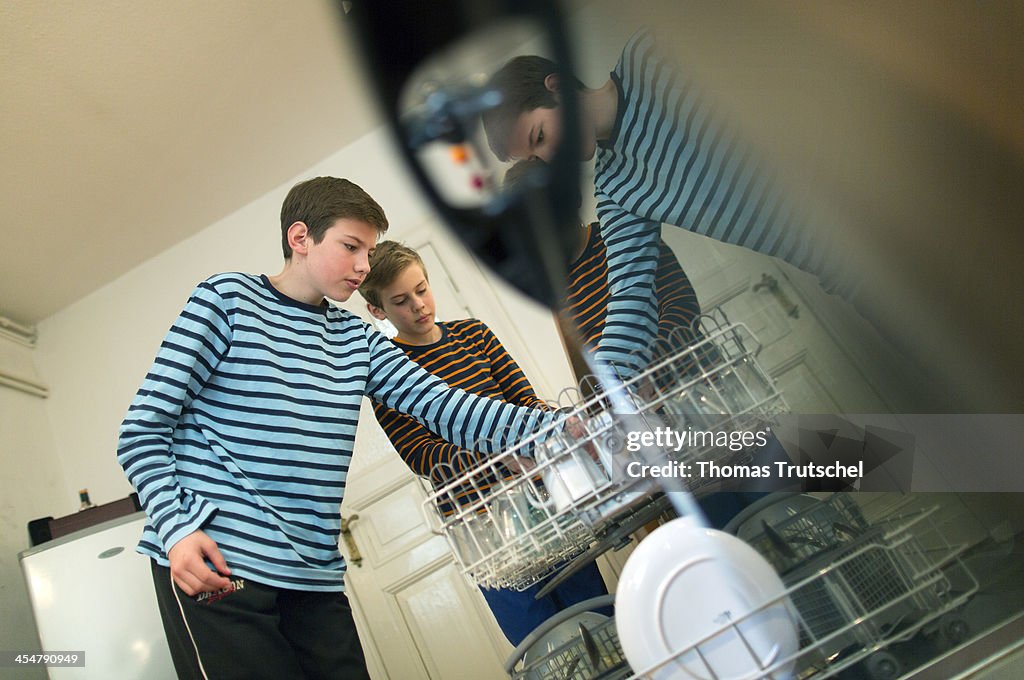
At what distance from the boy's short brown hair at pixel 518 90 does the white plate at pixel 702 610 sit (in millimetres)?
321

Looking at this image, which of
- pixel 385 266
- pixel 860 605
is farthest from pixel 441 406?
pixel 860 605

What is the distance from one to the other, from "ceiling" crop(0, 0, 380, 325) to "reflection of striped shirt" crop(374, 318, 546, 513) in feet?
1.15

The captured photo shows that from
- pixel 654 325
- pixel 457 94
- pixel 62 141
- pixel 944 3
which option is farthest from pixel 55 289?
pixel 944 3

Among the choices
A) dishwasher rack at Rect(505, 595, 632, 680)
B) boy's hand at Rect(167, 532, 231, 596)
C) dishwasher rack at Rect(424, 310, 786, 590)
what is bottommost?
dishwasher rack at Rect(505, 595, 632, 680)

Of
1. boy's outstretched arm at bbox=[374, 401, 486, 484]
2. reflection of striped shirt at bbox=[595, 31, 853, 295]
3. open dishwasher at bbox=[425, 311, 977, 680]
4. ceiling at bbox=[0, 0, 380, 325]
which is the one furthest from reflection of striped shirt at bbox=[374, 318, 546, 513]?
ceiling at bbox=[0, 0, 380, 325]

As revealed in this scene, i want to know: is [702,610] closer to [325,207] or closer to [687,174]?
[687,174]

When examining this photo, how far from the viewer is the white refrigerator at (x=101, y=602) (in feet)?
3.51

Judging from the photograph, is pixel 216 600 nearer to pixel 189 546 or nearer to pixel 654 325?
pixel 189 546

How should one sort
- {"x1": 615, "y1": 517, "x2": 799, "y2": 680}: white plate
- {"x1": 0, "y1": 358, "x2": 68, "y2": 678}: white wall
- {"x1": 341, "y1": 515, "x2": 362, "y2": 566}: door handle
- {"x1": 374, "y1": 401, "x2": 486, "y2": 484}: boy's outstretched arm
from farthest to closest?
1. {"x1": 0, "y1": 358, "x2": 68, "y2": 678}: white wall
2. {"x1": 341, "y1": 515, "x2": 362, "y2": 566}: door handle
3. {"x1": 374, "y1": 401, "x2": 486, "y2": 484}: boy's outstretched arm
4. {"x1": 615, "y1": 517, "x2": 799, "y2": 680}: white plate

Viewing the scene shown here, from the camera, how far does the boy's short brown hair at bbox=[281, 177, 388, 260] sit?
722 mm

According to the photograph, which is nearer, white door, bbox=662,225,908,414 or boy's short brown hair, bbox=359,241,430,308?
white door, bbox=662,225,908,414

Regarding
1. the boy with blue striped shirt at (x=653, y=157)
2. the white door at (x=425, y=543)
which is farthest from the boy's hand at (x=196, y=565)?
the boy with blue striped shirt at (x=653, y=157)

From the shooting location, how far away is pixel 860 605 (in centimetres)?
49

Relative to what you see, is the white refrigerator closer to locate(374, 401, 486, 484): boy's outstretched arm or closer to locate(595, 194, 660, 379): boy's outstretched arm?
locate(374, 401, 486, 484): boy's outstretched arm
